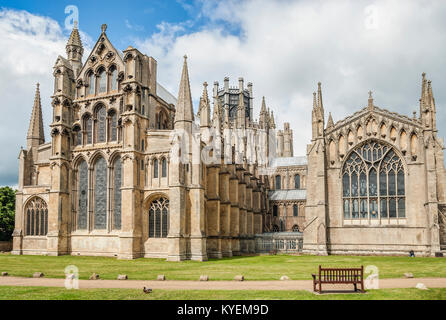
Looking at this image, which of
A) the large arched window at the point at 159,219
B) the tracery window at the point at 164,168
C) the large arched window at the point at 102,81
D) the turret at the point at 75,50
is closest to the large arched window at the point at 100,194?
the large arched window at the point at 159,219

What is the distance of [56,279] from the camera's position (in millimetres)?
22797

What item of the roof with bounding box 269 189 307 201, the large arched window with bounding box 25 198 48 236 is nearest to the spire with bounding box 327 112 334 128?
the roof with bounding box 269 189 307 201

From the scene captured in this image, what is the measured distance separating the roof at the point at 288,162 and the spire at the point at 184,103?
1422 inches

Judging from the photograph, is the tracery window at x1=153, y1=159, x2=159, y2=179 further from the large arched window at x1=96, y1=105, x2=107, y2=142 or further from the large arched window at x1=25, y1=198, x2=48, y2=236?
the large arched window at x1=25, y1=198, x2=48, y2=236

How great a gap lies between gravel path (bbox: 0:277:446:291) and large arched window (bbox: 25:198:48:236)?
2512 centimetres

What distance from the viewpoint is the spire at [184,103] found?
130ft

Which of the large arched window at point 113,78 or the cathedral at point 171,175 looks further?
the large arched window at point 113,78

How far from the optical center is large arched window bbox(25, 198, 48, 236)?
4625 centimetres

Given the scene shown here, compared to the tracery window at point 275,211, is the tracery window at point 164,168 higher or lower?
higher

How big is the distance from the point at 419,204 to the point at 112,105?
3288 cm

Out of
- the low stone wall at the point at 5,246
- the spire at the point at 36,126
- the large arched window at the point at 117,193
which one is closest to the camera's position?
the large arched window at the point at 117,193

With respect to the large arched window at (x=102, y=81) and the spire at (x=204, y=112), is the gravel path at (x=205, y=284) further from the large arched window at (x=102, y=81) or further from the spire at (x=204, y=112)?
the large arched window at (x=102, y=81)

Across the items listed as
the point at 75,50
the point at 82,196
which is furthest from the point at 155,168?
the point at 75,50

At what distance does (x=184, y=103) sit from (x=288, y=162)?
38695mm
